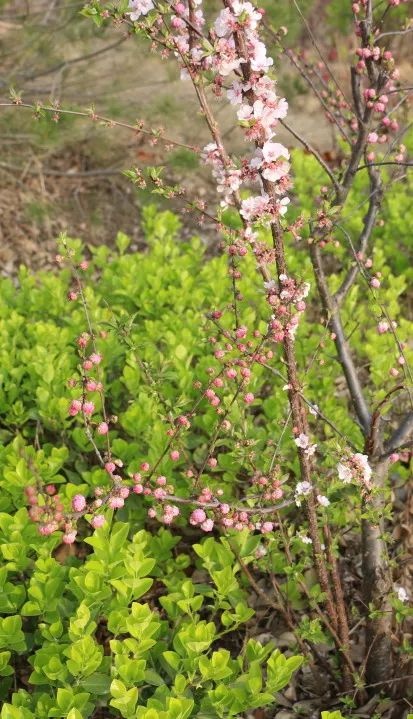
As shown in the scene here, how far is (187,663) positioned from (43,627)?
1.23 feet

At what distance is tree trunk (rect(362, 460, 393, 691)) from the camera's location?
2138mm

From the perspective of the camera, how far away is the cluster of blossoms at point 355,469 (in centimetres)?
182

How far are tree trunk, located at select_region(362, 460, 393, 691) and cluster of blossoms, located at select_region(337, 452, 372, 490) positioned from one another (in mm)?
285

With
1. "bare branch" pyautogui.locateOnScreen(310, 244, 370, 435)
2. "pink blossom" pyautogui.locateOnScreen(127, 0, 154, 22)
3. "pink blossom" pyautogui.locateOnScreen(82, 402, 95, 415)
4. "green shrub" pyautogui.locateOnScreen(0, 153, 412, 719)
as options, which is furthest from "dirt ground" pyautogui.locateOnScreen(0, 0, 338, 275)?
"pink blossom" pyautogui.locateOnScreen(82, 402, 95, 415)

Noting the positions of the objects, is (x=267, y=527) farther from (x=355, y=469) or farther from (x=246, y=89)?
(x=246, y=89)

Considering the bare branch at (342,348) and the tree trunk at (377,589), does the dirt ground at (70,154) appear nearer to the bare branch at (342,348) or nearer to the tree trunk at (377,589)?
the bare branch at (342,348)

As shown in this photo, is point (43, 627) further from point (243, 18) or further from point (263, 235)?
point (263, 235)

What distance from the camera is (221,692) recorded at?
1792 mm

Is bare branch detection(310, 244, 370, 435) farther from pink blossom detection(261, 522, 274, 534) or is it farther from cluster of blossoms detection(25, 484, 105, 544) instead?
cluster of blossoms detection(25, 484, 105, 544)

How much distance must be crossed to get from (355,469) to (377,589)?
1.82ft

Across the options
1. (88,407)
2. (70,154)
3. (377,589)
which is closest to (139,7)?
(88,407)

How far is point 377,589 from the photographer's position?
2189mm

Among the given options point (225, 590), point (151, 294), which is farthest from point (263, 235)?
point (225, 590)

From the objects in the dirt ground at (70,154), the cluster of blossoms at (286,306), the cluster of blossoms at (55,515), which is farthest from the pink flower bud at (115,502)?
the dirt ground at (70,154)
